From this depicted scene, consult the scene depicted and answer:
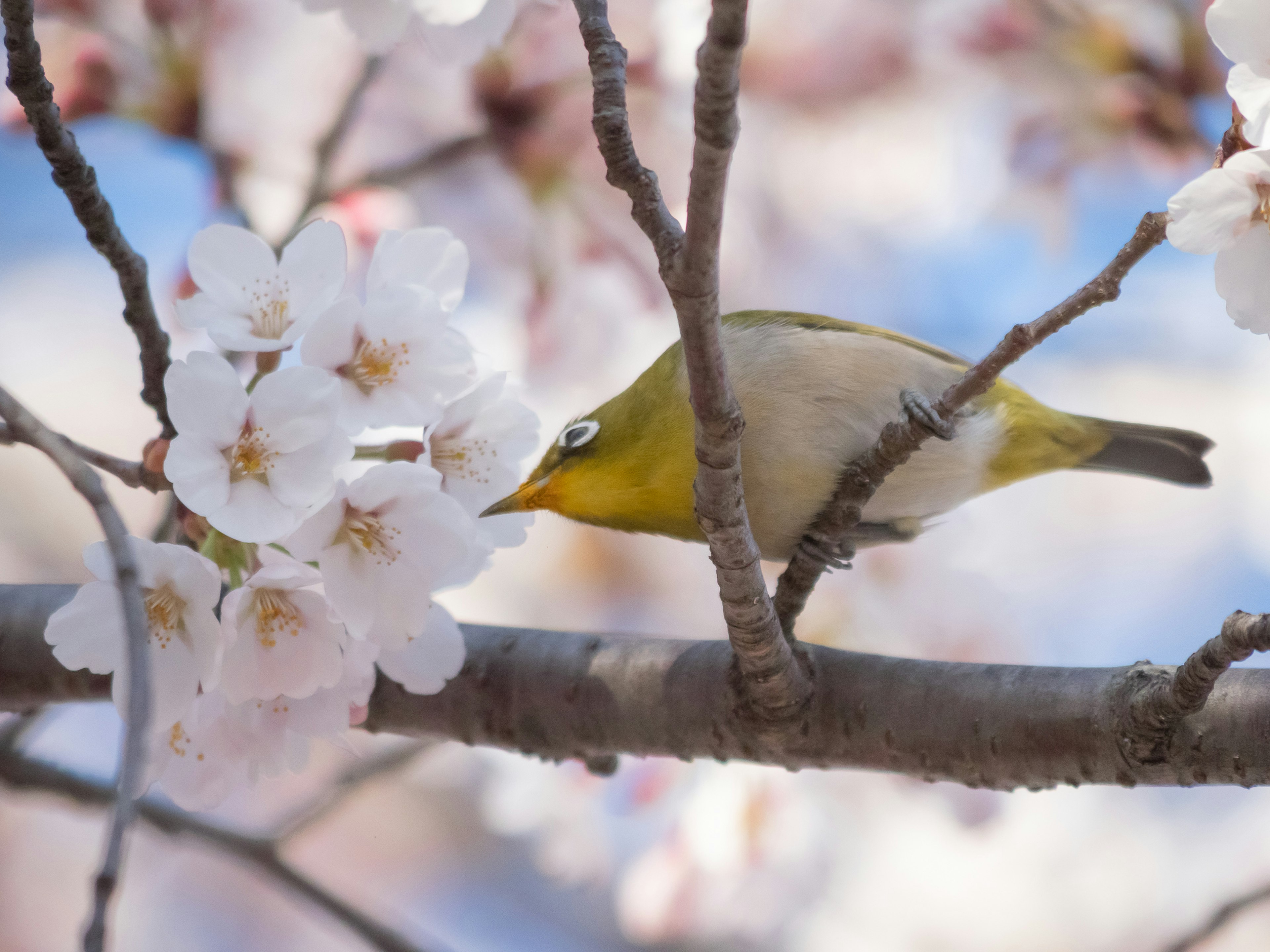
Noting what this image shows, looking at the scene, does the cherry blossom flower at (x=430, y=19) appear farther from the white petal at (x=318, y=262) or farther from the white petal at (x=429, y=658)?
the white petal at (x=429, y=658)

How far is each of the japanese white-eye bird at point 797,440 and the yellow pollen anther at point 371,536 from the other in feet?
0.67

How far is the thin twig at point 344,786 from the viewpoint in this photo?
87cm

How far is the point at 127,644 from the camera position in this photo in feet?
1.02

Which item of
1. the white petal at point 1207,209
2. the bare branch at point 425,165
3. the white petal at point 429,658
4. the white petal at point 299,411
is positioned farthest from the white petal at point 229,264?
the white petal at point 1207,209

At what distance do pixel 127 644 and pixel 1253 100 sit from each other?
435 mm

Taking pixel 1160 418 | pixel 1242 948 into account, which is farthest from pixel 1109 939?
pixel 1160 418

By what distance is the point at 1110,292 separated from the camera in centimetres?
42

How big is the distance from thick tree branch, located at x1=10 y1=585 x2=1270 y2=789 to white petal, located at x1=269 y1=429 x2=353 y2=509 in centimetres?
29

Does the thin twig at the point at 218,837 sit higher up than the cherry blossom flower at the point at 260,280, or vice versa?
the cherry blossom flower at the point at 260,280

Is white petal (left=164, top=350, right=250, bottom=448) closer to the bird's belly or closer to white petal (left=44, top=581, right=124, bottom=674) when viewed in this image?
white petal (left=44, top=581, right=124, bottom=674)

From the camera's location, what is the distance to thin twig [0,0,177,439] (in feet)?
1.46

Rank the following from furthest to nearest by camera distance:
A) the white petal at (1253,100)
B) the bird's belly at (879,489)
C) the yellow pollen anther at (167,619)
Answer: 1. the bird's belly at (879,489)
2. the yellow pollen anther at (167,619)
3. the white petal at (1253,100)

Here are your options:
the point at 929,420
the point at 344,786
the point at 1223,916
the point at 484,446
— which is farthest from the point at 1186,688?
the point at 344,786

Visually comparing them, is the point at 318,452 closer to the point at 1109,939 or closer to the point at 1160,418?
the point at 1160,418
